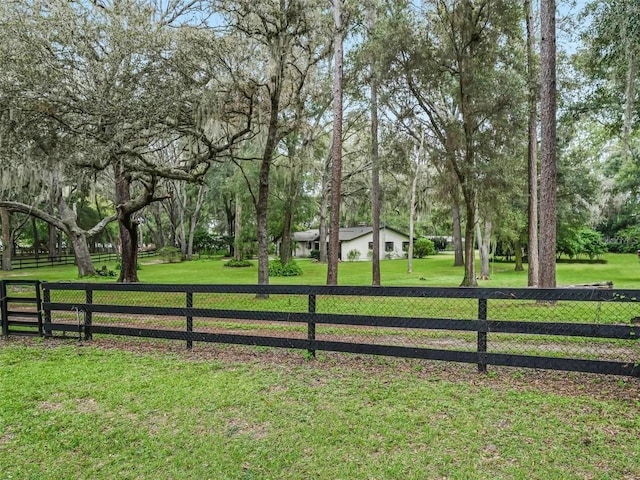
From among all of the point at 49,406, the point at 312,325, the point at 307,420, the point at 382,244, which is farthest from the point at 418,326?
the point at 382,244

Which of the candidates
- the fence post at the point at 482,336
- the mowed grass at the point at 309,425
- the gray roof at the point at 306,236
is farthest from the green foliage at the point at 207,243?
the fence post at the point at 482,336

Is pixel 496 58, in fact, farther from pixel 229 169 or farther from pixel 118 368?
pixel 229 169

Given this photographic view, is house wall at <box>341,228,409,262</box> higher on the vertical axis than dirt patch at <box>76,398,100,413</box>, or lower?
higher

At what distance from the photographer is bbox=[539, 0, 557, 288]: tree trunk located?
383 inches

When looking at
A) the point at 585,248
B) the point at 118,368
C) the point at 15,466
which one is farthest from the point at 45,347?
the point at 585,248

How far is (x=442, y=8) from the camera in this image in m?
14.4

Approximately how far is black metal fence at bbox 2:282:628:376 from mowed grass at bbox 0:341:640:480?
0.30 meters

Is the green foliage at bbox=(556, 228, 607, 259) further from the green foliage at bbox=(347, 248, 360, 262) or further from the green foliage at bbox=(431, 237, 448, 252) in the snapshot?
the green foliage at bbox=(431, 237, 448, 252)

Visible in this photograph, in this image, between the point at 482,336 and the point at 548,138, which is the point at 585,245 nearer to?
the point at 548,138

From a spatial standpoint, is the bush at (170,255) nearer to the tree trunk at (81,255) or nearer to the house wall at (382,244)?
the tree trunk at (81,255)

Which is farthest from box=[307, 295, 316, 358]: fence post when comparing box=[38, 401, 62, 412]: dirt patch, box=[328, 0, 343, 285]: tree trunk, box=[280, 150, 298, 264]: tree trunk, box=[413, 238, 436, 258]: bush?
box=[413, 238, 436, 258]: bush

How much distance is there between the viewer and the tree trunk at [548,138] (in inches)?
383

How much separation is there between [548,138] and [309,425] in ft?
30.0

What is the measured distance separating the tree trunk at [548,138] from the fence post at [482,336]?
637 centimetres
